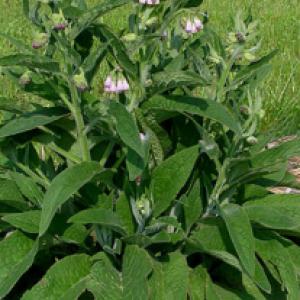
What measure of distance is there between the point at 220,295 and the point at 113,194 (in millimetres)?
416

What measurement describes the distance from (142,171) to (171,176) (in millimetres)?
212

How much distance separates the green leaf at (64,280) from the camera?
1.99m

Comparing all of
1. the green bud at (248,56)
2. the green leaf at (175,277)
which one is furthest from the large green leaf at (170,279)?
the green bud at (248,56)

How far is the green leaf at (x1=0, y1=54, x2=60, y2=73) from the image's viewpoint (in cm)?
184

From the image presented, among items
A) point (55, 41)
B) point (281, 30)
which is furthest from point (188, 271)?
point (281, 30)

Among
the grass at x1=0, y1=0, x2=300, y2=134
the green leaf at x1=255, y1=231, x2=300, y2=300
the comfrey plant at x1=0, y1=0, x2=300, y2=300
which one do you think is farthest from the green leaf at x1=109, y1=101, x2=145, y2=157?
A: the grass at x1=0, y1=0, x2=300, y2=134

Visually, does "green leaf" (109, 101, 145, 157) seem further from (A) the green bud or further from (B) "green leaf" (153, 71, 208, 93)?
(A) the green bud

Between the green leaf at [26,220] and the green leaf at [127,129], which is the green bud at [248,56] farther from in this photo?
the green leaf at [26,220]

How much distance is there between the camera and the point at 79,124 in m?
2.03

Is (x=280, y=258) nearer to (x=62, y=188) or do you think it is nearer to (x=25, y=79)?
(x=62, y=188)

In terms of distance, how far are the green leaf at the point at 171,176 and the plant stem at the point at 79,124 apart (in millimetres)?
214

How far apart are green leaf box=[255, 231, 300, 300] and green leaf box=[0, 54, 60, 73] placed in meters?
0.77

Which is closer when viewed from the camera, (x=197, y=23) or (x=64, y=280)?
(x=64, y=280)

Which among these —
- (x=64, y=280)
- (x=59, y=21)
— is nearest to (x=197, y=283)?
(x=64, y=280)
